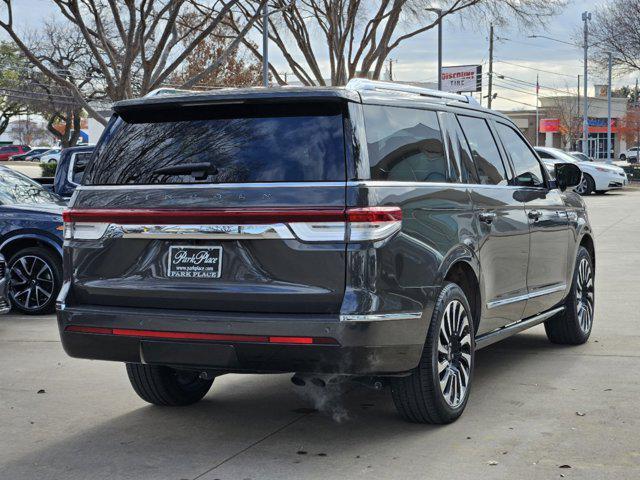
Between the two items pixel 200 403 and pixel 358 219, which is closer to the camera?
pixel 358 219

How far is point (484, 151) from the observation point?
275 inches

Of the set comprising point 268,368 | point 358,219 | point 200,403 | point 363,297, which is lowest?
point 200,403

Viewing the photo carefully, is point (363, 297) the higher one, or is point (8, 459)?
point (363, 297)

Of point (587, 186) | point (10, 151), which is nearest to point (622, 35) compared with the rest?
point (587, 186)

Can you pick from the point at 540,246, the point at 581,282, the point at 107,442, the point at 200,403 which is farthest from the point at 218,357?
the point at 581,282

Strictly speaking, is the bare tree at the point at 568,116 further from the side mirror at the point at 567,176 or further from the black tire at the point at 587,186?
the side mirror at the point at 567,176

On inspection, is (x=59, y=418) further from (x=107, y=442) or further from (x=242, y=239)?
(x=242, y=239)

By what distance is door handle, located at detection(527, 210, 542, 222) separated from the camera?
7.40 meters

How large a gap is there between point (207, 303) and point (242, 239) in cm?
38

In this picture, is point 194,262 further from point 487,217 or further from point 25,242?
point 25,242

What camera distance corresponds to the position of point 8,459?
18.0 ft

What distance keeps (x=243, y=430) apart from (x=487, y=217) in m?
2.02

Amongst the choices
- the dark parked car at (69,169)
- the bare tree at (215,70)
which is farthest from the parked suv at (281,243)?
the bare tree at (215,70)

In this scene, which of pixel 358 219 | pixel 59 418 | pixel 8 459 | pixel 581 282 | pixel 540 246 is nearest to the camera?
pixel 358 219
